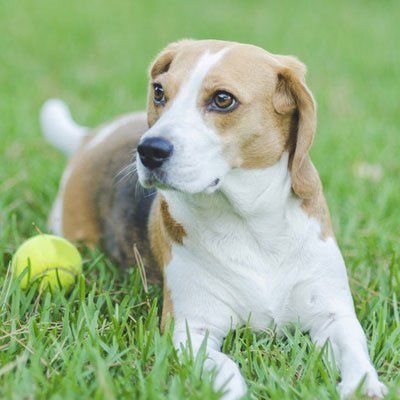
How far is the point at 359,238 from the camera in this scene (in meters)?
4.74

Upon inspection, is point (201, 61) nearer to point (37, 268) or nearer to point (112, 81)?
point (37, 268)

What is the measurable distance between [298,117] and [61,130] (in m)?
2.86

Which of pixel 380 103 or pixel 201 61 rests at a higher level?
pixel 201 61

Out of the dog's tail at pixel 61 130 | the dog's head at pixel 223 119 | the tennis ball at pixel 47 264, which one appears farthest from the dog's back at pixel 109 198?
the dog's head at pixel 223 119

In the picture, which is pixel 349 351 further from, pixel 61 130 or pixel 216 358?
pixel 61 130

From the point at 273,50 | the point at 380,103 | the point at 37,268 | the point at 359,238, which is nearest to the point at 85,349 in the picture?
the point at 37,268

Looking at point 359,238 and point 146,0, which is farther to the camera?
point 146,0

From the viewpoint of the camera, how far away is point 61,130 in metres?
5.92

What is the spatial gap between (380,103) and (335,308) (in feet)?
15.5

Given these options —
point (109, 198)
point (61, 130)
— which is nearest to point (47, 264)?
point (109, 198)

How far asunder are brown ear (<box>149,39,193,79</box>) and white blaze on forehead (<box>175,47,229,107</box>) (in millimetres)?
430

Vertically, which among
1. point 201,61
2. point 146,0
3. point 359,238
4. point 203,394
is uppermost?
point 201,61

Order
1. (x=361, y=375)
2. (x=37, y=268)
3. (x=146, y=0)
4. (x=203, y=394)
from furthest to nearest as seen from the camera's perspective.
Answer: (x=146, y=0)
(x=37, y=268)
(x=361, y=375)
(x=203, y=394)

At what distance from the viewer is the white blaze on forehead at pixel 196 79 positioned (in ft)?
Result: 10.8
